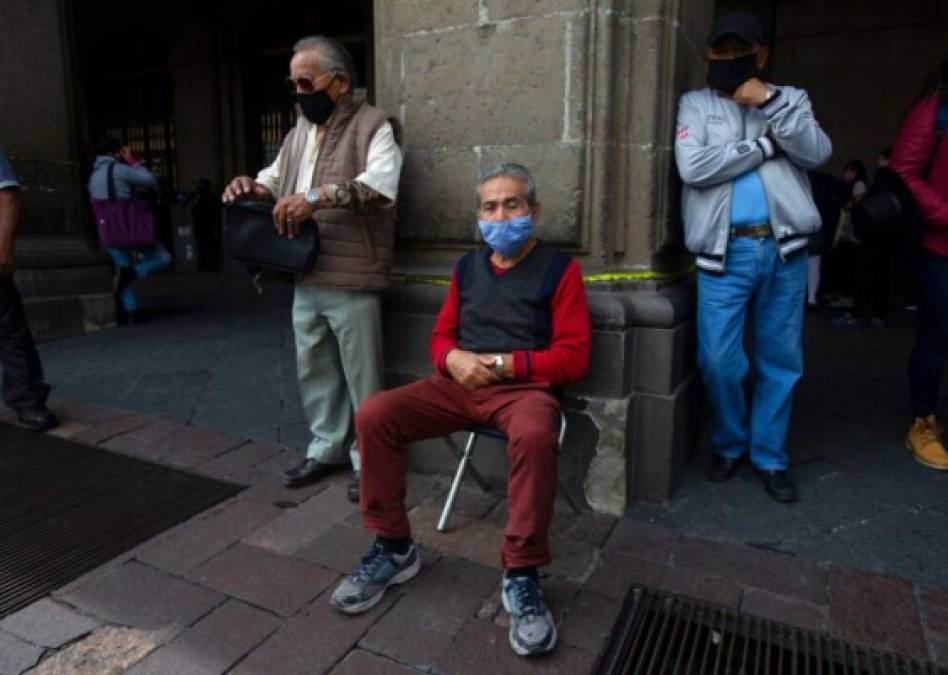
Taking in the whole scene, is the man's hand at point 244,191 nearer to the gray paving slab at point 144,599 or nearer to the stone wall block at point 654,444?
the gray paving slab at point 144,599

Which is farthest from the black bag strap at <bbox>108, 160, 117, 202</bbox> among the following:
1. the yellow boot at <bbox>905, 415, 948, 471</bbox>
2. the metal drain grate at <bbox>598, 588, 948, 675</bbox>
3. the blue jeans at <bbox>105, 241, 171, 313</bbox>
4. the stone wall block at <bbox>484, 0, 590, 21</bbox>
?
the yellow boot at <bbox>905, 415, 948, 471</bbox>

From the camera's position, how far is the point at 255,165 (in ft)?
40.0

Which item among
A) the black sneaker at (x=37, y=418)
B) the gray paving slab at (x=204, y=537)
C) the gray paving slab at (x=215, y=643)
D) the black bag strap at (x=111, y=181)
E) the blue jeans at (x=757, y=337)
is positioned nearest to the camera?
the gray paving slab at (x=215, y=643)

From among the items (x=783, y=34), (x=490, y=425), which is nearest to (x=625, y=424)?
(x=490, y=425)

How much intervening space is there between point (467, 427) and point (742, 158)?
1.48 m

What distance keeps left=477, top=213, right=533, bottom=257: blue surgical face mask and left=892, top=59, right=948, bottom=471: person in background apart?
1812mm

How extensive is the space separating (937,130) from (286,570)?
3.21 metres

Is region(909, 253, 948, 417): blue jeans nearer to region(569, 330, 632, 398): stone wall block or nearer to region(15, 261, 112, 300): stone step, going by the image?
region(569, 330, 632, 398): stone wall block

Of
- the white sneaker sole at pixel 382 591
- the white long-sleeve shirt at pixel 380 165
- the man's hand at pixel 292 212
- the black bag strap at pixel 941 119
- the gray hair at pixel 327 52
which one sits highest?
the gray hair at pixel 327 52

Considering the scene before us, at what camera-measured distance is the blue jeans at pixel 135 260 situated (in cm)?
660

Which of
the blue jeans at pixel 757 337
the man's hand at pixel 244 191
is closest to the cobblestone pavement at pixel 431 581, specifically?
the blue jeans at pixel 757 337

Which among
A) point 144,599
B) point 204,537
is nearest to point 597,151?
point 204,537

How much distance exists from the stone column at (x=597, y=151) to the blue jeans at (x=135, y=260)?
4.61 metres

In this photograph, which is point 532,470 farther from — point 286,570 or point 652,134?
point 652,134
